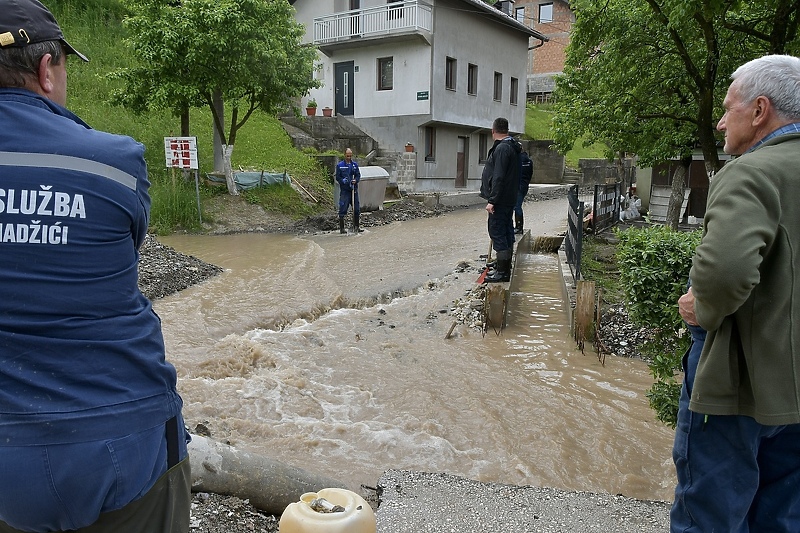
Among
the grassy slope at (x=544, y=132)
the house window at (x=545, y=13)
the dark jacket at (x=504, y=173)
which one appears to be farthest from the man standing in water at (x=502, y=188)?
the house window at (x=545, y=13)

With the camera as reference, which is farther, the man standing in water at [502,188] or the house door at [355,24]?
the house door at [355,24]

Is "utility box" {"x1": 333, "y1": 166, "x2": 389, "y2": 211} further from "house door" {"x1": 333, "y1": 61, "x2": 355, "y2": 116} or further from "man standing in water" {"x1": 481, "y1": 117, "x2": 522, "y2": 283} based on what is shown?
"man standing in water" {"x1": 481, "y1": 117, "x2": 522, "y2": 283}

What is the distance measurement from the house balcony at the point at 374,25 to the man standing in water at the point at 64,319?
82.9ft

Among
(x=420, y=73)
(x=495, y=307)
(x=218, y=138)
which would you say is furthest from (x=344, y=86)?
(x=495, y=307)

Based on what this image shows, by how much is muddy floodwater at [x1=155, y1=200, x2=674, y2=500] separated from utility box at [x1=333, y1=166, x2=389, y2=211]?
8117 millimetres

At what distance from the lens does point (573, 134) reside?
11.8 meters

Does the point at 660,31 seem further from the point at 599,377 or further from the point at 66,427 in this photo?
the point at 66,427

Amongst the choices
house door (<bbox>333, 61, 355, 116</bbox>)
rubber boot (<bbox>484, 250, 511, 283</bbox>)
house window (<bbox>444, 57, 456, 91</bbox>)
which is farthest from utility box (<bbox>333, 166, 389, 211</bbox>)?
rubber boot (<bbox>484, 250, 511, 283</bbox>)

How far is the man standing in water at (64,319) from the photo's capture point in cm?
144

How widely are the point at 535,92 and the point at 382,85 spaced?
22308 mm

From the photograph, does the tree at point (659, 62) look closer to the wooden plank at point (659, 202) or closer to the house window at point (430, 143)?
the wooden plank at point (659, 202)

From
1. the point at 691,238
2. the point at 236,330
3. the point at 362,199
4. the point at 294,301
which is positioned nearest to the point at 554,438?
the point at 691,238

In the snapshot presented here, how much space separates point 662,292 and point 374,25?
2548cm

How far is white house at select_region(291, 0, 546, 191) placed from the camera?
2612 centimetres
